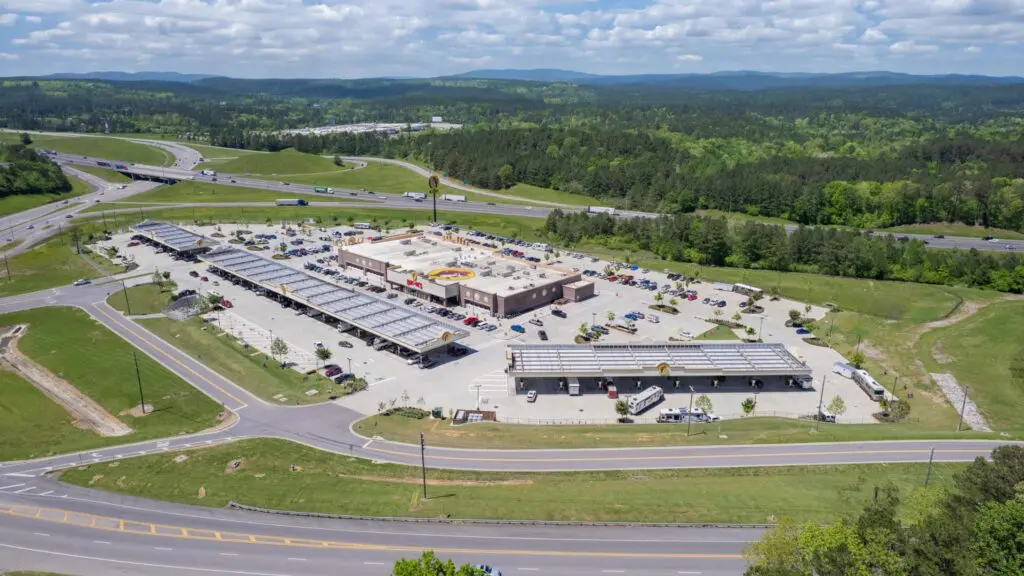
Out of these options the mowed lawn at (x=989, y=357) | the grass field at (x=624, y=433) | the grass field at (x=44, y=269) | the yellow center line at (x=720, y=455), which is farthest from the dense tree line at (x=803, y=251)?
the grass field at (x=44, y=269)

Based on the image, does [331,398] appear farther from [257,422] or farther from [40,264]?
[40,264]

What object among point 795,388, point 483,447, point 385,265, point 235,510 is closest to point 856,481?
point 795,388

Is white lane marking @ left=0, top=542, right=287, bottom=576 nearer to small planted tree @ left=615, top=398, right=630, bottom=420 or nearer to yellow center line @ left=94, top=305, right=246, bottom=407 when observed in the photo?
yellow center line @ left=94, top=305, right=246, bottom=407

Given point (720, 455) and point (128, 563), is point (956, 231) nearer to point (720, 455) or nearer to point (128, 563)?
point (720, 455)

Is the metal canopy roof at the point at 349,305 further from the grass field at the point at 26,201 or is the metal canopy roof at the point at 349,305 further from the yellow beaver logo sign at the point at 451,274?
Result: the grass field at the point at 26,201

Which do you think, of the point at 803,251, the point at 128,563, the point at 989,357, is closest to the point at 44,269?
the point at 128,563

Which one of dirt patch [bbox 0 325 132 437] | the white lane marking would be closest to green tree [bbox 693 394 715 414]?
the white lane marking
